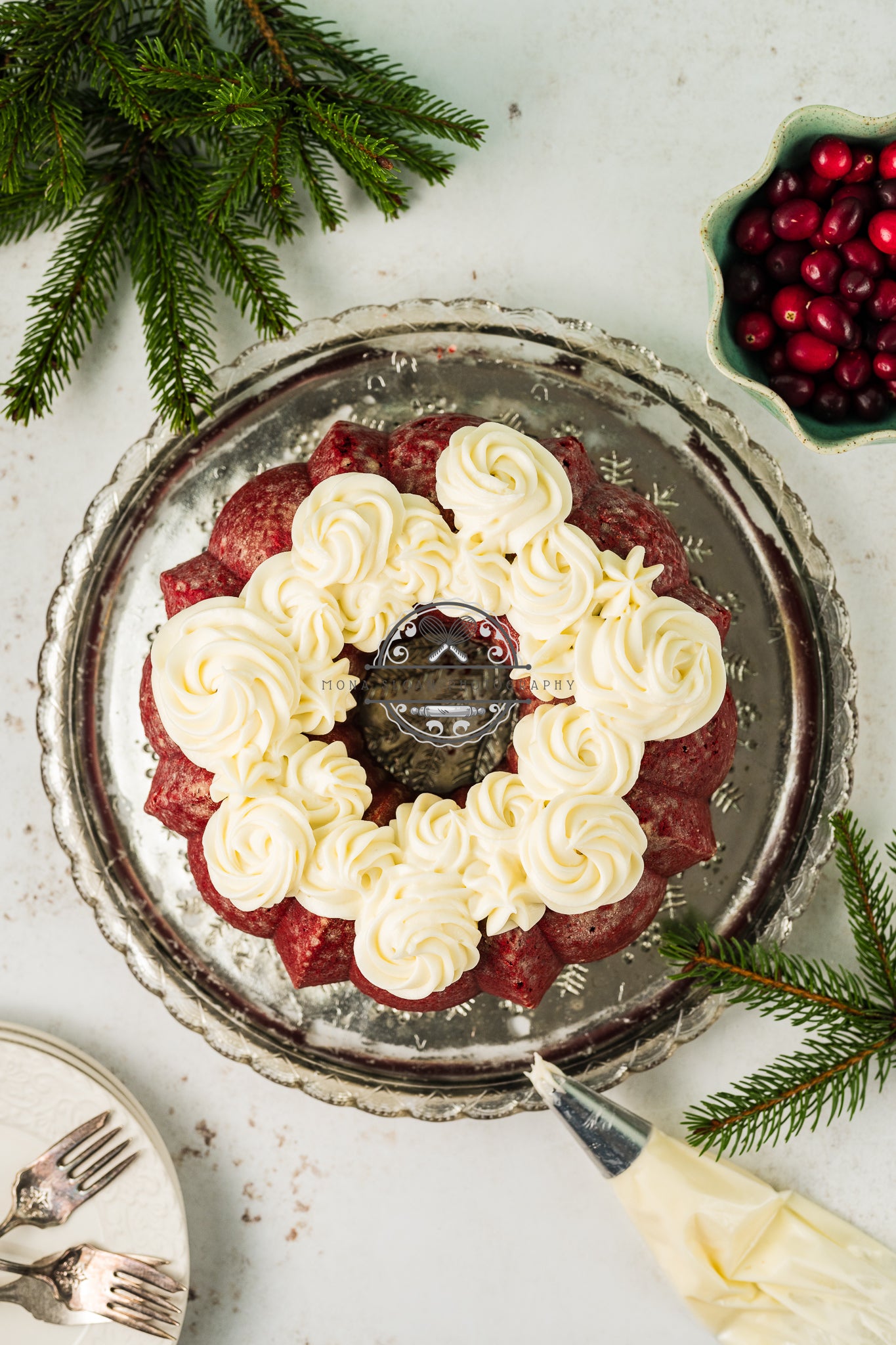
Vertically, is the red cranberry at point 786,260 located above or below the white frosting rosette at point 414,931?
above

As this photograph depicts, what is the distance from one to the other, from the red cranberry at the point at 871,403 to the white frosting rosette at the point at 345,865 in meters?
1.09

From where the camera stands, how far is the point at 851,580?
2059mm

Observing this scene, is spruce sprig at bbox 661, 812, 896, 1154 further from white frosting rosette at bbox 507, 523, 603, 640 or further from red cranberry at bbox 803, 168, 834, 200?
red cranberry at bbox 803, 168, 834, 200

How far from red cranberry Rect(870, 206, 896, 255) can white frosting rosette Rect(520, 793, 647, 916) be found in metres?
1.03

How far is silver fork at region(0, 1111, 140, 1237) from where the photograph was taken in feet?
6.48

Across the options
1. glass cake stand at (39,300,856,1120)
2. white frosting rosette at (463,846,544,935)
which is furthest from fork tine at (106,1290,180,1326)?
white frosting rosette at (463,846,544,935)

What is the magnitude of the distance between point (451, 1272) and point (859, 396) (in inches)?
76.2

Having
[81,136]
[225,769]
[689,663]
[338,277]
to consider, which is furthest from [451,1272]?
[81,136]

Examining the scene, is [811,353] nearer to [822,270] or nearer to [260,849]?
[822,270]

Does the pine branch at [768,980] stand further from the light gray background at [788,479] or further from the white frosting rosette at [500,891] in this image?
the white frosting rosette at [500,891]

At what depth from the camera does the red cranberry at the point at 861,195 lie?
5.35 feet

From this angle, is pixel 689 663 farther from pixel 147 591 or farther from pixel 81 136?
pixel 81 136

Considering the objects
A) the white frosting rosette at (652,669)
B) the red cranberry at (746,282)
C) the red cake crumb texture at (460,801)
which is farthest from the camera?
the red cranberry at (746,282)

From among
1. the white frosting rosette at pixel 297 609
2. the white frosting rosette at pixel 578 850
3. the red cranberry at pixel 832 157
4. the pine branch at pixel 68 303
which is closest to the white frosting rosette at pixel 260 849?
the white frosting rosette at pixel 297 609
